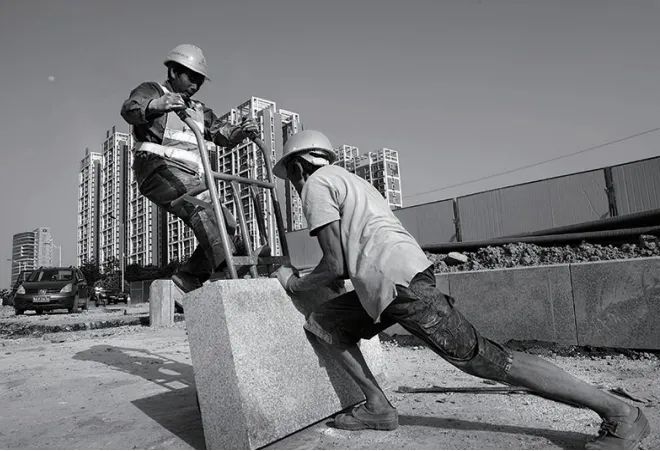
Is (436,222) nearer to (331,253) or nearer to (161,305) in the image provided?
(161,305)

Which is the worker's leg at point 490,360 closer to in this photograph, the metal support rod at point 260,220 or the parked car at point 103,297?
the metal support rod at point 260,220

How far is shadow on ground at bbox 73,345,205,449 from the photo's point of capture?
2860 mm

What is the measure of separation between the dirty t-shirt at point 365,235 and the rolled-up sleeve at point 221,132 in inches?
63.1

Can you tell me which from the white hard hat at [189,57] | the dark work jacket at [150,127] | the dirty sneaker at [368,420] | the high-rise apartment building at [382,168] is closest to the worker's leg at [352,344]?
the dirty sneaker at [368,420]

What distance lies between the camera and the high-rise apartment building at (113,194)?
242ft

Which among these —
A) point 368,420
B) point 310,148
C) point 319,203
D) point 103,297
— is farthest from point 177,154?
Result: point 103,297

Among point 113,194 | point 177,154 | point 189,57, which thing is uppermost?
point 113,194

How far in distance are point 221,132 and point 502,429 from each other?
9.98 feet

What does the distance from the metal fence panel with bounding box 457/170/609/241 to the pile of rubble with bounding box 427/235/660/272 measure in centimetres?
570

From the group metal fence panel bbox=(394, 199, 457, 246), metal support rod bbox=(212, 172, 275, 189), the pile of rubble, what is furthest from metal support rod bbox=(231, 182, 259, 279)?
metal fence panel bbox=(394, 199, 457, 246)

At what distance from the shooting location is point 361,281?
229 cm

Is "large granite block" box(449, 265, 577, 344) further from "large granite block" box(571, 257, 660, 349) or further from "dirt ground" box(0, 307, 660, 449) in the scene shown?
"dirt ground" box(0, 307, 660, 449)

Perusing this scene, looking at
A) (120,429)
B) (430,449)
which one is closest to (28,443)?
(120,429)

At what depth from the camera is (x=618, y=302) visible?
410 cm
